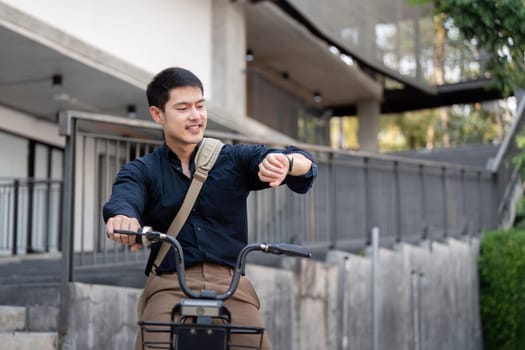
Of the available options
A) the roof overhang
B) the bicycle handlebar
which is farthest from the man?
the roof overhang

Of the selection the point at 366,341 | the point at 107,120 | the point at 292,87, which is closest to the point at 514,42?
the point at 366,341

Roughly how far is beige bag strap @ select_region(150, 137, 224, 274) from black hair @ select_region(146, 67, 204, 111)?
302 millimetres

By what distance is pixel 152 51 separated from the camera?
1332 cm

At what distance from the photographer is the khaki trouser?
11.2 ft

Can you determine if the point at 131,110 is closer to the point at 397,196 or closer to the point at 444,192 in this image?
the point at 397,196

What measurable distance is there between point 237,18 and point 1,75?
526 centimetres

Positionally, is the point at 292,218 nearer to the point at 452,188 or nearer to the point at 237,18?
the point at 452,188

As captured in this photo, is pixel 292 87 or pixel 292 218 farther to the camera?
pixel 292 87

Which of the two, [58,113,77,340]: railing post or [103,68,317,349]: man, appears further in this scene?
[58,113,77,340]: railing post

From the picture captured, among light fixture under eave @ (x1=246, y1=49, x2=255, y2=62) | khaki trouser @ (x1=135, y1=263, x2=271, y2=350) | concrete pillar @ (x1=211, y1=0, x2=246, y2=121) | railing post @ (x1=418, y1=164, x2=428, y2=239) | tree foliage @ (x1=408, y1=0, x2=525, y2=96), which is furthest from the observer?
light fixture under eave @ (x1=246, y1=49, x2=255, y2=62)

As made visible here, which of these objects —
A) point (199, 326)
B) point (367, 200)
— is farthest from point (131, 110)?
point (199, 326)

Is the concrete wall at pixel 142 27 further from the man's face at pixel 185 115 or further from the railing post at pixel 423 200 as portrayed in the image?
the man's face at pixel 185 115

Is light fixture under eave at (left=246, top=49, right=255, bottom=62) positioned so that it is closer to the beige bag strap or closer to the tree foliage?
the tree foliage

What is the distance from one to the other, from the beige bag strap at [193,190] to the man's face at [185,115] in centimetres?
8
